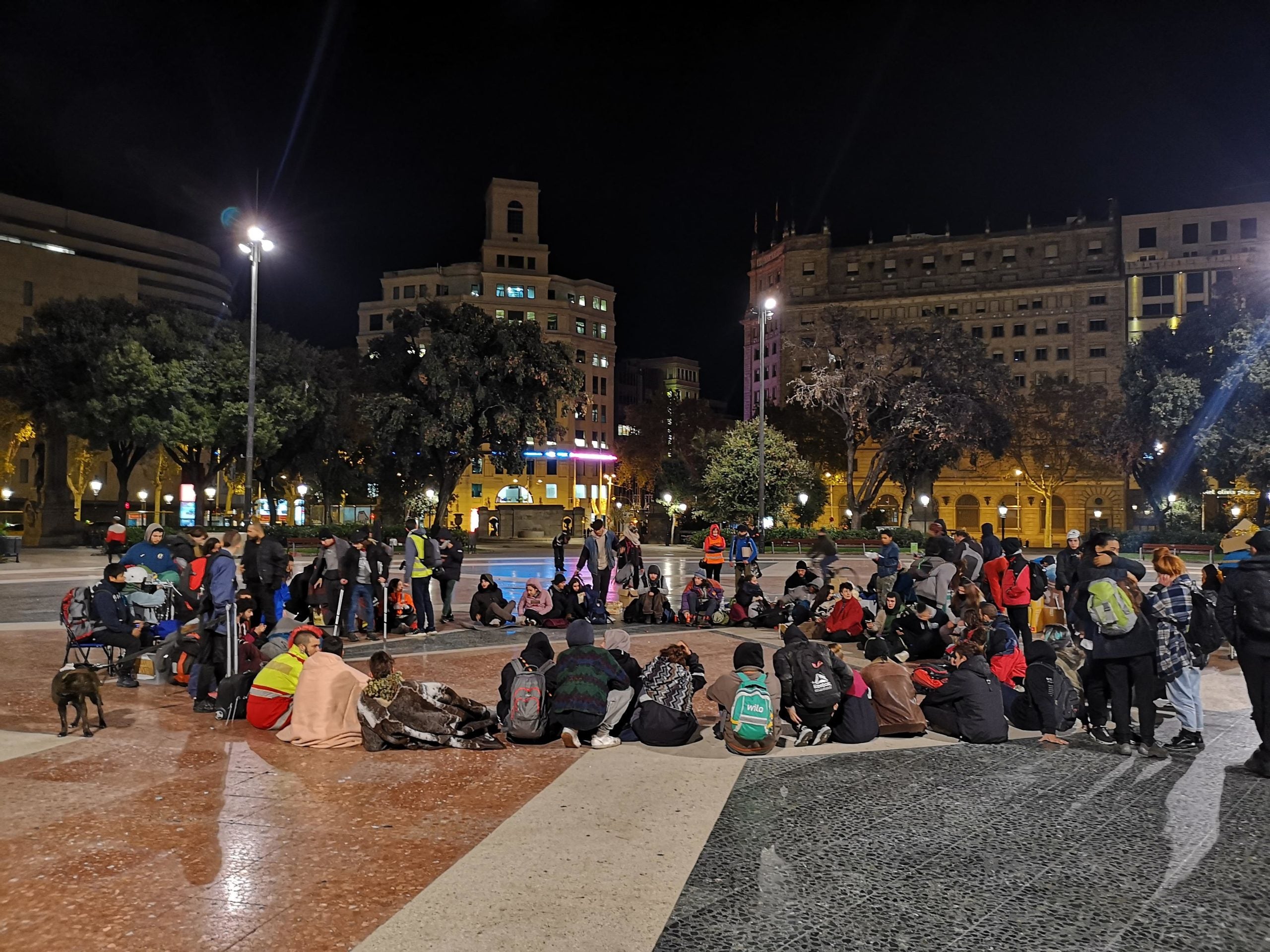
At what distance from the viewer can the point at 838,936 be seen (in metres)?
4.45

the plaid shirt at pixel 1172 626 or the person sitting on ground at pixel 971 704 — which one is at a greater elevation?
the plaid shirt at pixel 1172 626

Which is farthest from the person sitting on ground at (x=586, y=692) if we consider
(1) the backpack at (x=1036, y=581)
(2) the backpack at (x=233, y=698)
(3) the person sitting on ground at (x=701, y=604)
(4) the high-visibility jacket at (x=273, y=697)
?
(3) the person sitting on ground at (x=701, y=604)

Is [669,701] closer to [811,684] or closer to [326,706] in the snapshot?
[811,684]

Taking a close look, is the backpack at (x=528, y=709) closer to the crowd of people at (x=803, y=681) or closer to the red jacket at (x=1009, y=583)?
the crowd of people at (x=803, y=681)

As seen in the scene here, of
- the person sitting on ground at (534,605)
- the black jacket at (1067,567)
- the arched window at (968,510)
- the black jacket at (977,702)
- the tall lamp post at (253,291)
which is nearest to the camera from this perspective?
the black jacket at (977,702)

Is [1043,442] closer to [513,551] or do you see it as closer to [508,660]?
[513,551]

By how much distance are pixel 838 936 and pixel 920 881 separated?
3.06 feet

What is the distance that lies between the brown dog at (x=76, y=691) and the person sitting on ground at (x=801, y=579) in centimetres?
1103

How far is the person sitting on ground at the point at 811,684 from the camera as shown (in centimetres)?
828

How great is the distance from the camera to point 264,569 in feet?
41.8

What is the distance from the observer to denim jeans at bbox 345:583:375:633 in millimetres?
14594

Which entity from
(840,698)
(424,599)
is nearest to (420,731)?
(840,698)

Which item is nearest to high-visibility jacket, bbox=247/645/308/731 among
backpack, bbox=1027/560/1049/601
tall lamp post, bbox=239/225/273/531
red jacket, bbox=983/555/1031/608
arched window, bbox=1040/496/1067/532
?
red jacket, bbox=983/555/1031/608

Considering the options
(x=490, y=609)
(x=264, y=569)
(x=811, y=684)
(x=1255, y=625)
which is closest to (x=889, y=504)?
(x=490, y=609)
